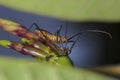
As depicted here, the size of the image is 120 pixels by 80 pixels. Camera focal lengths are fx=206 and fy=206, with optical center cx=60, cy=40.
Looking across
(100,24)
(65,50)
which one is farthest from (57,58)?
(100,24)

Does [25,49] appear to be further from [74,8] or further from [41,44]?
[74,8]

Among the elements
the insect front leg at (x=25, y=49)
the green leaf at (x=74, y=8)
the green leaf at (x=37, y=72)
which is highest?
the green leaf at (x=74, y=8)

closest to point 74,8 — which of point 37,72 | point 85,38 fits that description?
point 85,38

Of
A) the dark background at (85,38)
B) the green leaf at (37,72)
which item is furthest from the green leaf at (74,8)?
the green leaf at (37,72)

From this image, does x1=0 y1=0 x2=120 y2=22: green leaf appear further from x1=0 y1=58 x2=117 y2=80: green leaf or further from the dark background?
x1=0 y1=58 x2=117 y2=80: green leaf

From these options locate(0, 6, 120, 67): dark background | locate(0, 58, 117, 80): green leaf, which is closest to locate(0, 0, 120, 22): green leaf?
locate(0, 6, 120, 67): dark background

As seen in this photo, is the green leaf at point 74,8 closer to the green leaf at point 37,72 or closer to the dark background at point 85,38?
the dark background at point 85,38

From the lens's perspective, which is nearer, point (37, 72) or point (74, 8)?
point (37, 72)
